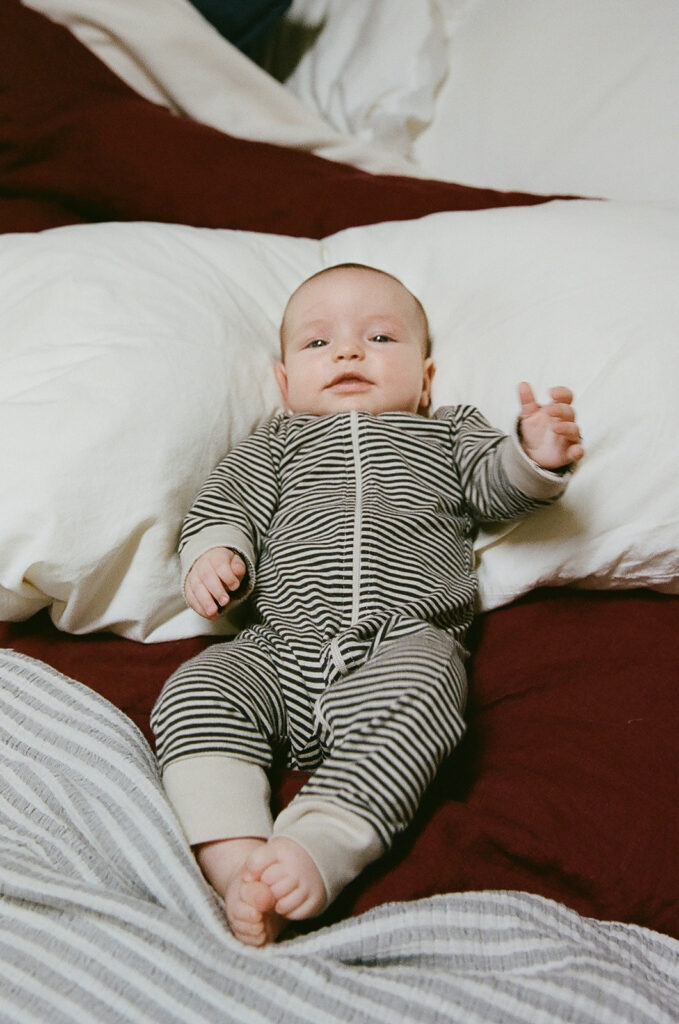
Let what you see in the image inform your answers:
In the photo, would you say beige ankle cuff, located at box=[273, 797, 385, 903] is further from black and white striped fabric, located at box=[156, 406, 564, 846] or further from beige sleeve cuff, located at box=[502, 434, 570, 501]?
beige sleeve cuff, located at box=[502, 434, 570, 501]

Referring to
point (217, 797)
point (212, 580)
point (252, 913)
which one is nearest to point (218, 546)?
point (212, 580)

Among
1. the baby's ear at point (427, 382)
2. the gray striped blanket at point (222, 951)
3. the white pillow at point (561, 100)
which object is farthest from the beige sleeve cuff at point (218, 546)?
the white pillow at point (561, 100)

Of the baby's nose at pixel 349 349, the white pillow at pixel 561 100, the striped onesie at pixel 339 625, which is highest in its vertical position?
the white pillow at pixel 561 100

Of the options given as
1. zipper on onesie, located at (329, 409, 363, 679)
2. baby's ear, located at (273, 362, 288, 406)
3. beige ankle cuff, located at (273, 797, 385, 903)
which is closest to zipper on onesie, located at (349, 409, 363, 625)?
zipper on onesie, located at (329, 409, 363, 679)

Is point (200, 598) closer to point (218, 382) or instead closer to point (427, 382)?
point (218, 382)

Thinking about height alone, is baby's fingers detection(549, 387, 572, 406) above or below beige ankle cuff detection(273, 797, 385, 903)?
above

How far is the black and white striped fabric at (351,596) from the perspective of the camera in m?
0.73

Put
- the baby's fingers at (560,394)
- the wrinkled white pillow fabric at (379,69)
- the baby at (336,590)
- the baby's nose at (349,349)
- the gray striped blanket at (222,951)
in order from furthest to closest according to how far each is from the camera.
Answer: the wrinkled white pillow fabric at (379,69)
the baby's nose at (349,349)
the baby's fingers at (560,394)
the baby at (336,590)
the gray striped blanket at (222,951)

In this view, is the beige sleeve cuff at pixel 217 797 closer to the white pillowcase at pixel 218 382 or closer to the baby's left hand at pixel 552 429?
the white pillowcase at pixel 218 382

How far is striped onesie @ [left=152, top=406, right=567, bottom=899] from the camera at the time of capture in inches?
27.7

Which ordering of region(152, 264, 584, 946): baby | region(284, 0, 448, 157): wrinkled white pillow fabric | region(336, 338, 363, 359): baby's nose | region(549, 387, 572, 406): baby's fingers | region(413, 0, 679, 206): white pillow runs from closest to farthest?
region(152, 264, 584, 946): baby < region(549, 387, 572, 406): baby's fingers < region(336, 338, 363, 359): baby's nose < region(413, 0, 679, 206): white pillow < region(284, 0, 448, 157): wrinkled white pillow fabric

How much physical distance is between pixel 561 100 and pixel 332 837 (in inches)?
52.9

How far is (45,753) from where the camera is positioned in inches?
30.1

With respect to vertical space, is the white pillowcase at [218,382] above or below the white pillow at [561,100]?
below
